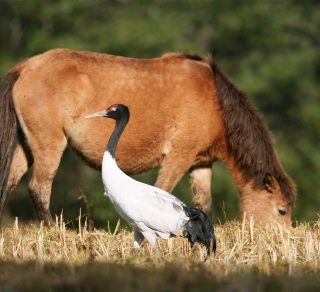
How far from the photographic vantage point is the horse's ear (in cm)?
1095

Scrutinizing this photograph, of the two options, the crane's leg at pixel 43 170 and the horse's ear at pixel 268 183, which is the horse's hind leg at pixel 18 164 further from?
the horse's ear at pixel 268 183

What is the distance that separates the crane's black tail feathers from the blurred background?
528 inches

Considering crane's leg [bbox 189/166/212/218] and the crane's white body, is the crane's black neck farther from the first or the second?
crane's leg [bbox 189/166/212/218]

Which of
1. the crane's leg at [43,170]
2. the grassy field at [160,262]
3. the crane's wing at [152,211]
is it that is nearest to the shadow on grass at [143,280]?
the grassy field at [160,262]

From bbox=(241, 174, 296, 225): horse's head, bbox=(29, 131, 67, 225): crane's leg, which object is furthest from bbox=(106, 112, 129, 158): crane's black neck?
bbox=(241, 174, 296, 225): horse's head

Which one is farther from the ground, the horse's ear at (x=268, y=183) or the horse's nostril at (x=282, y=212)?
the horse's ear at (x=268, y=183)

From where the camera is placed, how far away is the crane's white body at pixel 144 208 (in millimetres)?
7859

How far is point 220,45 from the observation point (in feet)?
97.2

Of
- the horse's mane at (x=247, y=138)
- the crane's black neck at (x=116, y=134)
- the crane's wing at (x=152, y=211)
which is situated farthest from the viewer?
the horse's mane at (x=247, y=138)

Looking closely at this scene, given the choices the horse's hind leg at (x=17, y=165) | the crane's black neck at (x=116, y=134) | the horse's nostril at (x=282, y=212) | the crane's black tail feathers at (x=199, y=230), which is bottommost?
the horse's nostril at (x=282, y=212)

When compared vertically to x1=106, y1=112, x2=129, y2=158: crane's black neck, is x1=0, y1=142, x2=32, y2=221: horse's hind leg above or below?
below

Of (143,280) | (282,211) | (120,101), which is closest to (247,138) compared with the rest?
(282,211)

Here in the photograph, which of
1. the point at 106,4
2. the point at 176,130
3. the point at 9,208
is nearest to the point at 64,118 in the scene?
the point at 176,130

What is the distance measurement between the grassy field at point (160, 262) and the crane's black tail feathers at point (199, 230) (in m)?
0.10
